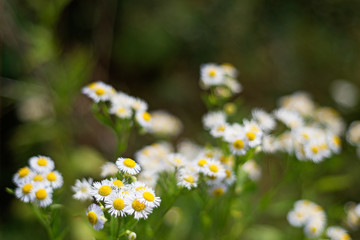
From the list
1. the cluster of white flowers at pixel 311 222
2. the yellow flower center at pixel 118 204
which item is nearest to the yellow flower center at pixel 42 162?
the yellow flower center at pixel 118 204

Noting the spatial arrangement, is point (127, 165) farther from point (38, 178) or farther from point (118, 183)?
point (38, 178)

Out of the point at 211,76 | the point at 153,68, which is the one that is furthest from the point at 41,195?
the point at 153,68

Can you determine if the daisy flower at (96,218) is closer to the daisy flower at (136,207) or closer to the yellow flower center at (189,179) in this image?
the daisy flower at (136,207)

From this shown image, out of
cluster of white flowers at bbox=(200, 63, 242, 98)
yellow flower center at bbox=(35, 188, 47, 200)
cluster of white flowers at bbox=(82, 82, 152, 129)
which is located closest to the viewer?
yellow flower center at bbox=(35, 188, 47, 200)

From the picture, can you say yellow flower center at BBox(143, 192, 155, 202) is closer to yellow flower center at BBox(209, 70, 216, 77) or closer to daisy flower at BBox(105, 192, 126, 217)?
daisy flower at BBox(105, 192, 126, 217)

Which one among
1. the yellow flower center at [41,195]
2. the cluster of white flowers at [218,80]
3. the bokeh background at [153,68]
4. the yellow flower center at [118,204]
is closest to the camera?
the yellow flower center at [118,204]

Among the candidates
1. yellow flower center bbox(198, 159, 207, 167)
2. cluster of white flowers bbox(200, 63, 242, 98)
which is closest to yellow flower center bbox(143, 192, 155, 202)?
yellow flower center bbox(198, 159, 207, 167)
